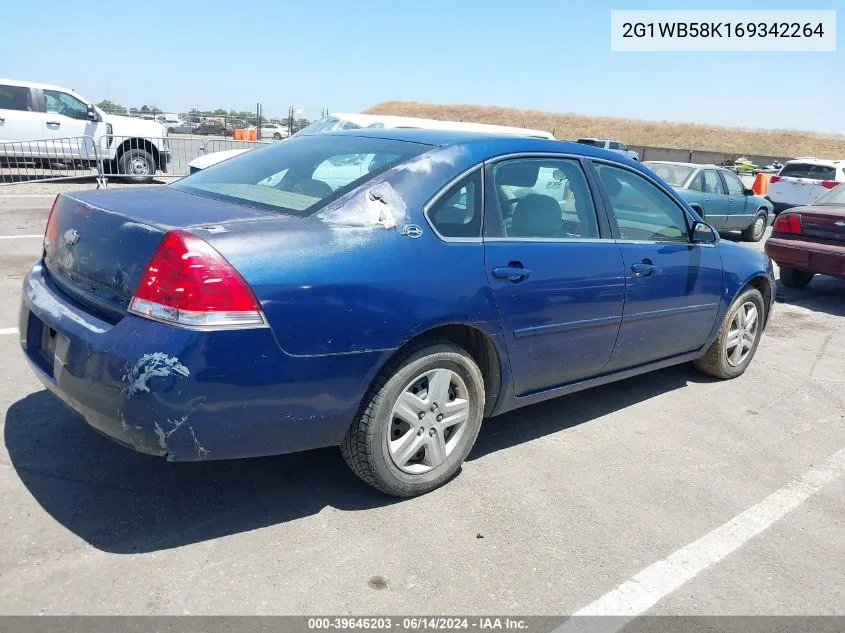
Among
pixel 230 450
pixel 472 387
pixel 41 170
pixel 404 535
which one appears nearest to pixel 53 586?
pixel 230 450

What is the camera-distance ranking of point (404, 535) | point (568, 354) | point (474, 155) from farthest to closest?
point (568, 354) < point (474, 155) < point (404, 535)

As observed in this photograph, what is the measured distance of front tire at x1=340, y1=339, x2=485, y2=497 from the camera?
3041mm

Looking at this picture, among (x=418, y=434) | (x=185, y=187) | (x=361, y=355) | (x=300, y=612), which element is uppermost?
(x=185, y=187)

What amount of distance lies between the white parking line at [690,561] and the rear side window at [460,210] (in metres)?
1.64

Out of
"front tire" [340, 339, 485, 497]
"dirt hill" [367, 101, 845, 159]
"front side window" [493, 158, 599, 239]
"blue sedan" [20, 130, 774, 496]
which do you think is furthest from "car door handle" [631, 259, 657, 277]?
"dirt hill" [367, 101, 845, 159]

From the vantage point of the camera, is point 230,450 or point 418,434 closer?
point 230,450

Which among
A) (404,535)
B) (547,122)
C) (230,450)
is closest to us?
(230,450)

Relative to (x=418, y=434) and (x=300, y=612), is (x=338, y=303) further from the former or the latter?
(x=300, y=612)

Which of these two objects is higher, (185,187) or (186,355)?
(185,187)

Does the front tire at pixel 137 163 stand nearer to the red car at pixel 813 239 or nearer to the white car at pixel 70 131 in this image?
the white car at pixel 70 131

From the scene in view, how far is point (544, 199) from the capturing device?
382cm

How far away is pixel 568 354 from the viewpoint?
3826mm

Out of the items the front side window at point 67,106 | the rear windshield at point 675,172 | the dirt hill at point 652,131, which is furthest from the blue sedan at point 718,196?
the dirt hill at point 652,131

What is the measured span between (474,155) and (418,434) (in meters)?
1.36
